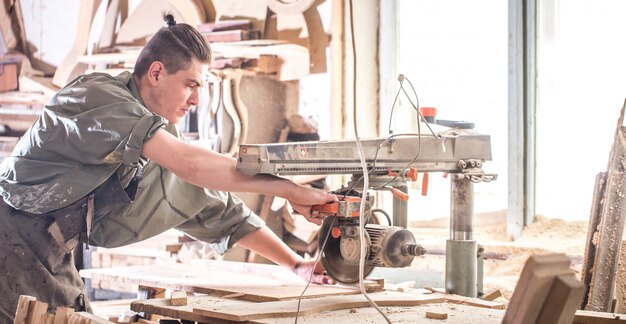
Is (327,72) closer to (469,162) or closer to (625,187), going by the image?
(469,162)

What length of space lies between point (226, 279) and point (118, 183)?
0.51 m

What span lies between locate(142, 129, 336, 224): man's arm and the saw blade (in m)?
0.06

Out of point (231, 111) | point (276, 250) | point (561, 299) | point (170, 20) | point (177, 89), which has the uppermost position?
point (170, 20)

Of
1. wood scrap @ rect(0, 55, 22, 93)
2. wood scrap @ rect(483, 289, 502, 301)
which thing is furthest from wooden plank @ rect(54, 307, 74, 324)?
wood scrap @ rect(0, 55, 22, 93)

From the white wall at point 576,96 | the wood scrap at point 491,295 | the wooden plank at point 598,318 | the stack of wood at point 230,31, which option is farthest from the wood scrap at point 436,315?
the stack of wood at point 230,31

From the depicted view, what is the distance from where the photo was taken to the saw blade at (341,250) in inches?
90.6

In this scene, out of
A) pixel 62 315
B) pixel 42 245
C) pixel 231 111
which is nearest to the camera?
pixel 62 315

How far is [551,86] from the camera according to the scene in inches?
139

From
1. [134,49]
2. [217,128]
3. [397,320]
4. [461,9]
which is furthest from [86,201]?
[134,49]

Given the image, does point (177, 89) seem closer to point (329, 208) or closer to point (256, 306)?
point (329, 208)

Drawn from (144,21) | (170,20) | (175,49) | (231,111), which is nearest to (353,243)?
(175,49)

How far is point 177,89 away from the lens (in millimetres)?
2750

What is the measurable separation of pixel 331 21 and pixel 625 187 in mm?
1850

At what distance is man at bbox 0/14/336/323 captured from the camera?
236 centimetres
